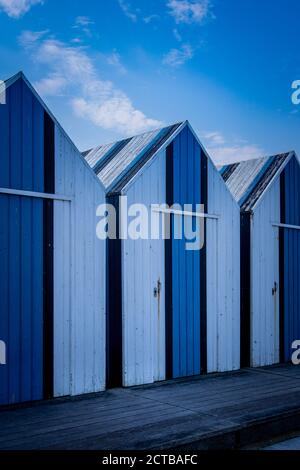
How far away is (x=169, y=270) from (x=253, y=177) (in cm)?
272

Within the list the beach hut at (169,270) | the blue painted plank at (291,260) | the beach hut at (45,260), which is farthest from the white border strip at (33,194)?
the blue painted plank at (291,260)

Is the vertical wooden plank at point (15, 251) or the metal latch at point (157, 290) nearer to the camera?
the vertical wooden plank at point (15, 251)

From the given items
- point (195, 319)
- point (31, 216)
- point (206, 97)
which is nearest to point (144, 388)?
point (195, 319)

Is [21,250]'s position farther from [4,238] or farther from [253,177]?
[253,177]

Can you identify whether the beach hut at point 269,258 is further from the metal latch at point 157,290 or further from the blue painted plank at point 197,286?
the metal latch at point 157,290

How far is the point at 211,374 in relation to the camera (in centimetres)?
698

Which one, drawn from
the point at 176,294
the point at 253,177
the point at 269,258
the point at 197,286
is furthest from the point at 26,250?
the point at 253,177

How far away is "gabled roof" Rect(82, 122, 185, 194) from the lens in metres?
6.48

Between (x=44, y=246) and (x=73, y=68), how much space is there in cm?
223

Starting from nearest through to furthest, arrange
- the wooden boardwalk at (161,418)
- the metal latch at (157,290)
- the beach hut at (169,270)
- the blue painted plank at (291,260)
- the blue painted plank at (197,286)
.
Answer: the wooden boardwalk at (161,418), the beach hut at (169,270), the metal latch at (157,290), the blue painted plank at (197,286), the blue painted plank at (291,260)

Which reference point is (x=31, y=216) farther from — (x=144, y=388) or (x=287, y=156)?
(x=287, y=156)

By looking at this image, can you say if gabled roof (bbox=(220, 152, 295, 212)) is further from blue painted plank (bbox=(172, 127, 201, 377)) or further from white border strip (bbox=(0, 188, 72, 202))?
white border strip (bbox=(0, 188, 72, 202))

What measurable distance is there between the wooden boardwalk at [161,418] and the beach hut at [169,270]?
0.54m

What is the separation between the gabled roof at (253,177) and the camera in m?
7.97
